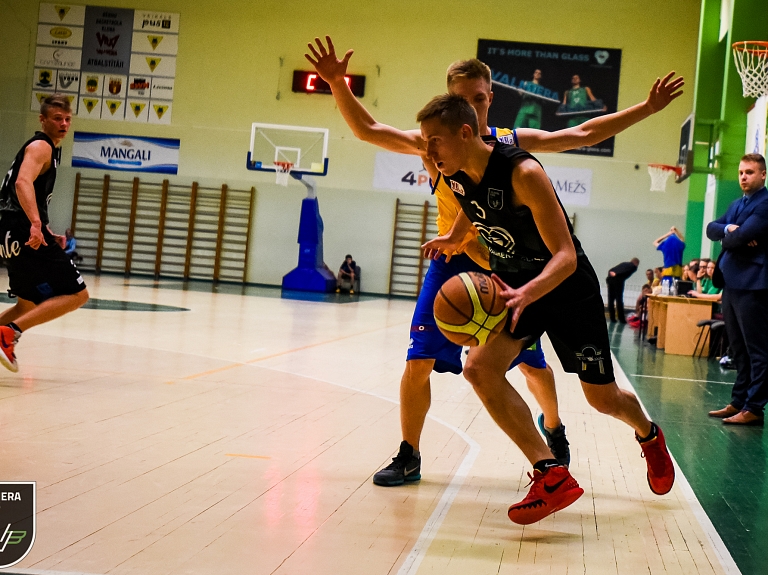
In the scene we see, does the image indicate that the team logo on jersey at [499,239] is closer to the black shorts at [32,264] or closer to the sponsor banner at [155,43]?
the black shorts at [32,264]

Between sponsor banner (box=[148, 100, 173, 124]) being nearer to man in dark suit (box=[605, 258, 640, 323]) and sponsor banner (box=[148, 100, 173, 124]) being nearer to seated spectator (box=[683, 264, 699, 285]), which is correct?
man in dark suit (box=[605, 258, 640, 323])

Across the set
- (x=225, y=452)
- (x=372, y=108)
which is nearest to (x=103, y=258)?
(x=372, y=108)

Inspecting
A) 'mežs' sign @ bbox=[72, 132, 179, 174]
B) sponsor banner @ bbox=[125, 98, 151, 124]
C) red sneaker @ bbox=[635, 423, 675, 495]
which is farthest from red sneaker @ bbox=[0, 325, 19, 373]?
sponsor banner @ bbox=[125, 98, 151, 124]

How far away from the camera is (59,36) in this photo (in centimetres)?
2284

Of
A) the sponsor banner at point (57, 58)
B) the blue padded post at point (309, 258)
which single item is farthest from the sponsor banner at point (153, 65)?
the blue padded post at point (309, 258)

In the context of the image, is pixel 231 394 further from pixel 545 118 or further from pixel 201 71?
pixel 201 71

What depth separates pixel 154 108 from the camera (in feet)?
74.8

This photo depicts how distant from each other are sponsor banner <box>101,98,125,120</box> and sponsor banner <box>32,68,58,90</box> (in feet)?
4.67

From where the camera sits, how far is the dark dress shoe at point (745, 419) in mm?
5664

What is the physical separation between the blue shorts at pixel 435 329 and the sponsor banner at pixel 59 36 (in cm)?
2166

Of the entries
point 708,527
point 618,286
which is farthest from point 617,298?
point 708,527

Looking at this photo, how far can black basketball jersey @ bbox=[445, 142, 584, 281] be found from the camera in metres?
2.92

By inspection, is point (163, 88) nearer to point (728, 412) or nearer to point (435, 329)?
point (728, 412)

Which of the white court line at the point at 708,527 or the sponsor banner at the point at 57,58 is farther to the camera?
the sponsor banner at the point at 57,58
